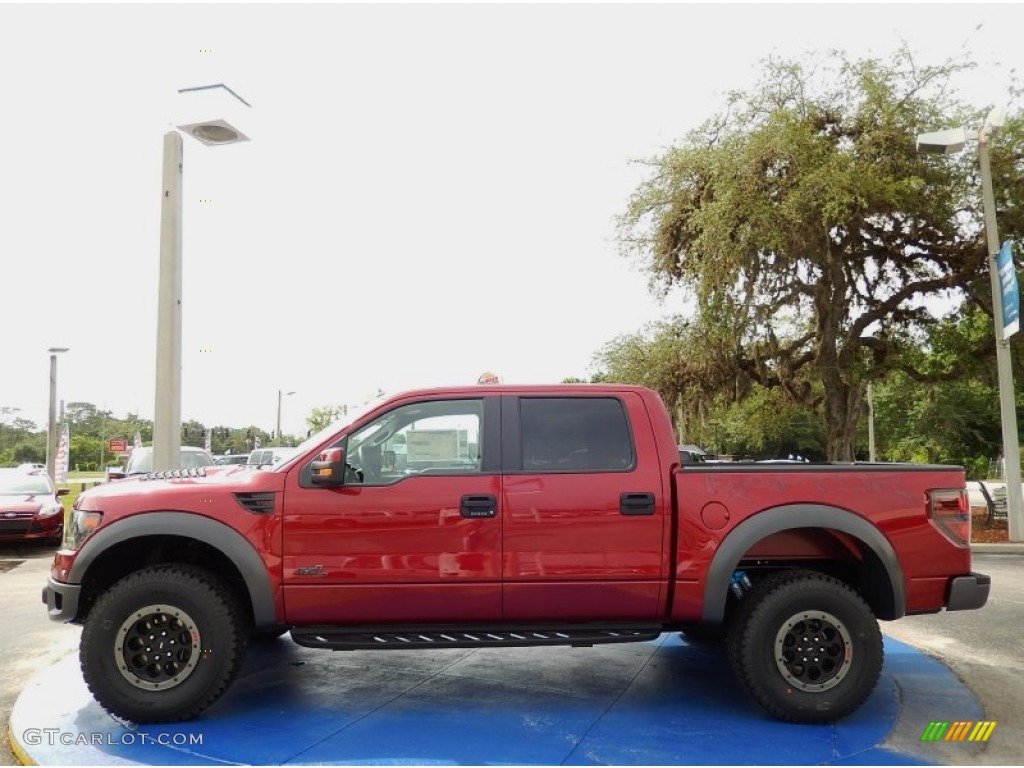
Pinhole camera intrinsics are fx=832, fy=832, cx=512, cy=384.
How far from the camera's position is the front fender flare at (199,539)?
177 inches

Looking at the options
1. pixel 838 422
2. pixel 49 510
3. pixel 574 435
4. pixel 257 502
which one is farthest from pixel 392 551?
pixel 838 422

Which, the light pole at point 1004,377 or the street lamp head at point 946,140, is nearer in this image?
the street lamp head at point 946,140

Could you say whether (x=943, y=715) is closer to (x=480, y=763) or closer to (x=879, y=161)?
(x=480, y=763)

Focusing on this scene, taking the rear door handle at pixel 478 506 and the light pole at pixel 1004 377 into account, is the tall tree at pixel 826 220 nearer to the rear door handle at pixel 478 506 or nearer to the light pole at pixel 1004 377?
the light pole at pixel 1004 377

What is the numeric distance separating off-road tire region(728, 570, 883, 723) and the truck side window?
5.98 ft

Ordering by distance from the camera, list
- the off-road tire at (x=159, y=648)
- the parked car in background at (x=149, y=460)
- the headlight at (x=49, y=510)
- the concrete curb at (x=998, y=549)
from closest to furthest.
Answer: the off-road tire at (x=159, y=648)
the concrete curb at (x=998, y=549)
the headlight at (x=49, y=510)
the parked car in background at (x=149, y=460)

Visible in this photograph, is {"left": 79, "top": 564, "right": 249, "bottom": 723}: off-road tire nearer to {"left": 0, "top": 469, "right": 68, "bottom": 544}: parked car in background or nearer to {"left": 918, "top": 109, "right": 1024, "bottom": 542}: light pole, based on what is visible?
{"left": 0, "top": 469, "right": 68, "bottom": 544}: parked car in background

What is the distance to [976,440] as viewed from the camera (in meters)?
48.8

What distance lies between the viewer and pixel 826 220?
47.8ft

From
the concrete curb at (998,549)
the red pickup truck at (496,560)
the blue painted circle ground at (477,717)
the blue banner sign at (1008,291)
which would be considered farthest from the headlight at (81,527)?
the blue banner sign at (1008,291)

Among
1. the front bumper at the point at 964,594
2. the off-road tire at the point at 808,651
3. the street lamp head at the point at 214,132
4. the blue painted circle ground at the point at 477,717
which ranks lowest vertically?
the blue painted circle ground at the point at 477,717

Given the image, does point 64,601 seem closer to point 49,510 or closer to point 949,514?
point 949,514

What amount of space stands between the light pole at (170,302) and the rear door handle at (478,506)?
4.68m

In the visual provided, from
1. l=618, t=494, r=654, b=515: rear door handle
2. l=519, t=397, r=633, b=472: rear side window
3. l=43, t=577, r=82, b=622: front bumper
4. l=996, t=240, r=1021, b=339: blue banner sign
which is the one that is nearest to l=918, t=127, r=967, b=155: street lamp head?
l=996, t=240, r=1021, b=339: blue banner sign
